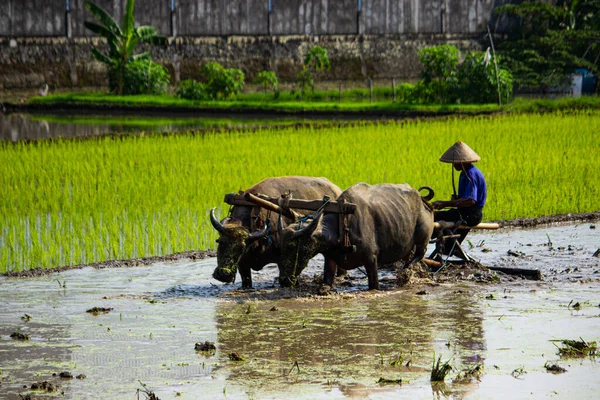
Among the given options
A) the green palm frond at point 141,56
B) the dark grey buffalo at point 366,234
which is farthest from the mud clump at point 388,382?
the green palm frond at point 141,56

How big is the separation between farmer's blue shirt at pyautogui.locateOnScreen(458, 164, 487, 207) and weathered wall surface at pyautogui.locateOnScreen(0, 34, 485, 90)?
55.5 feet

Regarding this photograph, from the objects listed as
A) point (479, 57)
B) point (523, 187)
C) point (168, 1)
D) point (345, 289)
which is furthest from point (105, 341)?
point (168, 1)

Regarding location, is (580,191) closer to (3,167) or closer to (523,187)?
(523,187)

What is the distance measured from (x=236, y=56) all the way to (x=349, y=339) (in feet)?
62.9

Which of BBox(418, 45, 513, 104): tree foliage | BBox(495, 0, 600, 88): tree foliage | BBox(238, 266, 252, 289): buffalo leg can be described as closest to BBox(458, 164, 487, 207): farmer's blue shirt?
BBox(238, 266, 252, 289): buffalo leg

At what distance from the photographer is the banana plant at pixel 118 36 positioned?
2270cm

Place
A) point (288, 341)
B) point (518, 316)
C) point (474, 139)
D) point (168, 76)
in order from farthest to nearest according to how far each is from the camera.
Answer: point (168, 76) < point (474, 139) < point (518, 316) < point (288, 341)

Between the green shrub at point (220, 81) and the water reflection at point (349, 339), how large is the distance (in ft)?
52.4

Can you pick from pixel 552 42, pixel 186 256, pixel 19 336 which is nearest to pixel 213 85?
pixel 552 42

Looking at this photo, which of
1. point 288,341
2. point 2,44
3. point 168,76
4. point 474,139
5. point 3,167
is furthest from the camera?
point 168,76

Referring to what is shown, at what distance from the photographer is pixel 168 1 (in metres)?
24.2

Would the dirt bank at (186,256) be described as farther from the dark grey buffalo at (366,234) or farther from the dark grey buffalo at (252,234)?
the dark grey buffalo at (366,234)

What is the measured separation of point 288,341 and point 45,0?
19.0 metres

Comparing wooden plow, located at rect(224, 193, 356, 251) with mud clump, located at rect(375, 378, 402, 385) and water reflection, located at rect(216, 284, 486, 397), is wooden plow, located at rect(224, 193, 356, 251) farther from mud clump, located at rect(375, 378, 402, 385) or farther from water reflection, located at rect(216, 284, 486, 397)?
mud clump, located at rect(375, 378, 402, 385)
